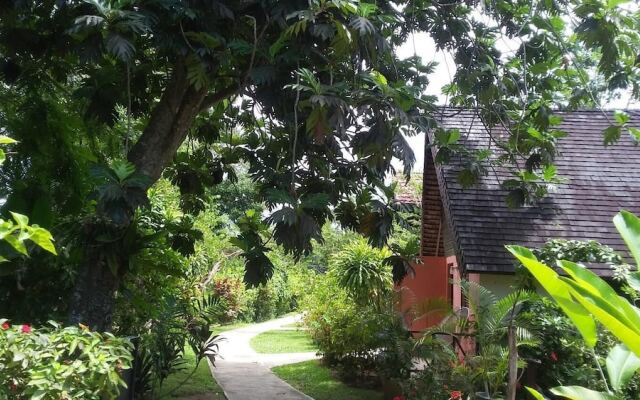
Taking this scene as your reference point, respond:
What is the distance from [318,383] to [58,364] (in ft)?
28.9

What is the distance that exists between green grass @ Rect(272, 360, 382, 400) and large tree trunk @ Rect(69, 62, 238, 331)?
5.75 meters

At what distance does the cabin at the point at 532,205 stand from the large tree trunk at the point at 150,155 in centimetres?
309


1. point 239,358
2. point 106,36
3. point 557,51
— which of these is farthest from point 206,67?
point 239,358

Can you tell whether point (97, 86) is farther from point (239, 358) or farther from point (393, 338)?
point (239, 358)

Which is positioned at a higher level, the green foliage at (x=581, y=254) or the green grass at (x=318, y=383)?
the green foliage at (x=581, y=254)

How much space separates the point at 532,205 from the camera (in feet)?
30.5

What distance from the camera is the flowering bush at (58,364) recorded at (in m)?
3.87

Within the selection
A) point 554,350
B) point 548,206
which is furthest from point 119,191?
point 548,206

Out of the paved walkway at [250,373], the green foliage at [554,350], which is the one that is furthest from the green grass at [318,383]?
the green foliage at [554,350]

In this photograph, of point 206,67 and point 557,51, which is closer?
point 206,67

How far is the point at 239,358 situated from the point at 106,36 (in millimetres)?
12500

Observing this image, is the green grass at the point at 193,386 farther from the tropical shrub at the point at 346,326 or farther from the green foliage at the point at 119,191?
the green foliage at the point at 119,191

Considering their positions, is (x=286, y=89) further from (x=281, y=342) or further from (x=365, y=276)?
(x=281, y=342)

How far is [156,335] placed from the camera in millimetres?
8969
